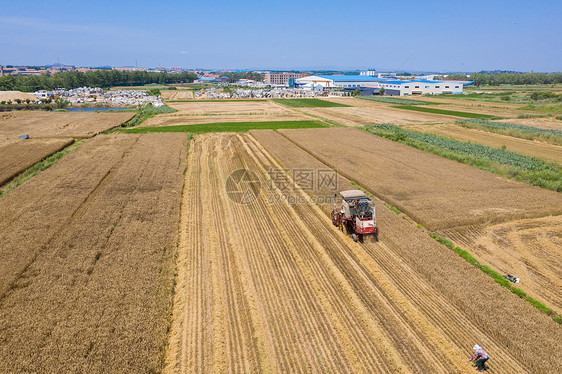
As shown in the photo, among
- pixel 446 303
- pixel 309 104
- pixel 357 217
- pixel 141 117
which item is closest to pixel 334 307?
pixel 446 303

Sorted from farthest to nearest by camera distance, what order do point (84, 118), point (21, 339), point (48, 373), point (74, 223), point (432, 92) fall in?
point (432, 92) < point (84, 118) < point (74, 223) < point (21, 339) < point (48, 373)

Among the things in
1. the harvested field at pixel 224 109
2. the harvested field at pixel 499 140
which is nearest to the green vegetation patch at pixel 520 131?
the harvested field at pixel 499 140

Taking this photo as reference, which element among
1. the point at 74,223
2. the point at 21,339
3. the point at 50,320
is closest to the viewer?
the point at 21,339

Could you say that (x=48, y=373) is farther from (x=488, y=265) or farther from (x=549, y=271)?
(x=549, y=271)

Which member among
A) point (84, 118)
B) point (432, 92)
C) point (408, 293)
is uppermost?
point (432, 92)

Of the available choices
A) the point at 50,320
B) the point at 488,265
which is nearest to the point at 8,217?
the point at 50,320

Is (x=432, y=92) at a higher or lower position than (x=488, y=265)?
higher

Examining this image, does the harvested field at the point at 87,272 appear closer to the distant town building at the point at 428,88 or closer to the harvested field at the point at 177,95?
the harvested field at the point at 177,95
